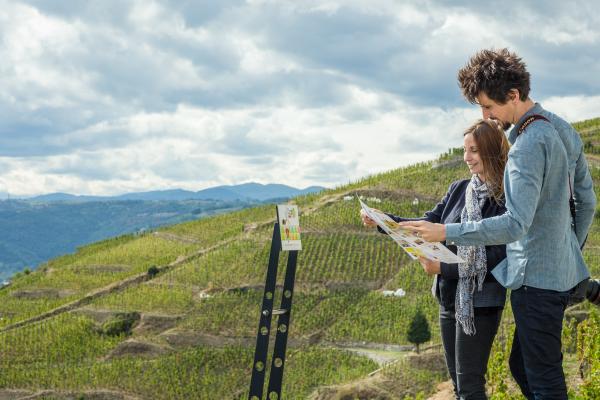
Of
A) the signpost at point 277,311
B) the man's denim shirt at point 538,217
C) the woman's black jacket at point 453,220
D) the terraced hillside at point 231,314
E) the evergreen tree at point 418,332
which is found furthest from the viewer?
the terraced hillside at point 231,314

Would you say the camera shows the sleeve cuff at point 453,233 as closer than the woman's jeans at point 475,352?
Yes

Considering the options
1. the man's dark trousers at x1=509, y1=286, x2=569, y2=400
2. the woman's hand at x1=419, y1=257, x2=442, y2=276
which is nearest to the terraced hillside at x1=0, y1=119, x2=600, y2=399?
the woman's hand at x1=419, y1=257, x2=442, y2=276

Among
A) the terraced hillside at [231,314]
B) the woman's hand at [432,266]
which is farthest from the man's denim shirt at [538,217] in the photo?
the terraced hillside at [231,314]

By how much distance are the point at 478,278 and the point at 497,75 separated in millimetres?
1240

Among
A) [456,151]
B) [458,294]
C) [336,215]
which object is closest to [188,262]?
[336,215]

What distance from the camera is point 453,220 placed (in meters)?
4.25

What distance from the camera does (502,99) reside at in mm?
3439

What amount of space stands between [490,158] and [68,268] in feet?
122

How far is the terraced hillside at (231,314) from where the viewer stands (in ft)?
68.6

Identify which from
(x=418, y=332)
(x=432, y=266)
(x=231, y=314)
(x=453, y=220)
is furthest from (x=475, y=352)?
(x=231, y=314)

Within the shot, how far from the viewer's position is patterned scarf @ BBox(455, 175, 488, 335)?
3.90 meters

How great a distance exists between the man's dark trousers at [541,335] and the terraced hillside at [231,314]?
12.7m

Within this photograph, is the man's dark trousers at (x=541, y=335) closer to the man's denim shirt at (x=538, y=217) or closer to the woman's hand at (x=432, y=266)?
the man's denim shirt at (x=538, y=217)

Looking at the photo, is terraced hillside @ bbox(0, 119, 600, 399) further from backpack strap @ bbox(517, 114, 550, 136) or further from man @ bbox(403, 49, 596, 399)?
backpack strap @ bbox(517, 114, 550, 136)
